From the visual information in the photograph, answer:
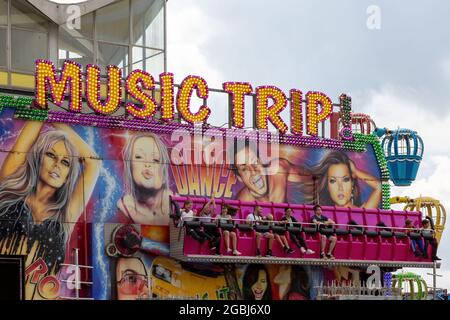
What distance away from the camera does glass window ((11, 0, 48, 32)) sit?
43250 mm

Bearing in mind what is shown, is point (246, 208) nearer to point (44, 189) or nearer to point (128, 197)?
point (128, 197)

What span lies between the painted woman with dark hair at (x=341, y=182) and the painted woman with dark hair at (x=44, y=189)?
10587 millimetres

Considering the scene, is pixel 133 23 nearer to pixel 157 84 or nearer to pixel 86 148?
pixel 157 84

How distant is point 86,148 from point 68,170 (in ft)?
3.79

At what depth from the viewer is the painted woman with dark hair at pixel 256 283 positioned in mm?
42281

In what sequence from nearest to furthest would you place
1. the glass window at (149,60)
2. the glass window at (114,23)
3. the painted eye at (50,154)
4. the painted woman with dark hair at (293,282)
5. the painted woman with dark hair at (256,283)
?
the painted eye at (50,154)
the painted woman with dark hair at (256,283)
the painted woman with dark hair at (293,282)
the glass window at (114,23)
the glass window at (149,60)

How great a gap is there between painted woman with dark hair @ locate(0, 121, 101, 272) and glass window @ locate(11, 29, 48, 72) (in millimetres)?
4955

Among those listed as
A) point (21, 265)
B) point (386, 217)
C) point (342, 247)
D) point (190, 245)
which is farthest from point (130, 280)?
point (386, 217)

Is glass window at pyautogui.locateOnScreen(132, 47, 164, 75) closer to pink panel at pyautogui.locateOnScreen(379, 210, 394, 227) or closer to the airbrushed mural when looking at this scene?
the airbrushed mural

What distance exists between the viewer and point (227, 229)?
39719 mm

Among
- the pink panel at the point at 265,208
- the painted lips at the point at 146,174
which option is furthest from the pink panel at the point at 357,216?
the painted lips at the point at 146,174

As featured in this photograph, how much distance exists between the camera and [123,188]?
40.4m

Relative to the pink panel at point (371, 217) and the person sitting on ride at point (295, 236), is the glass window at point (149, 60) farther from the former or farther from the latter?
the pink panel at point (371, 217)
